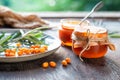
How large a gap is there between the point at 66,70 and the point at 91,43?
14cm

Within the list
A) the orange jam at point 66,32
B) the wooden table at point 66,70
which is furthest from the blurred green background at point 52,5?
the wooden table at point 66,70

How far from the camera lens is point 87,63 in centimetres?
100

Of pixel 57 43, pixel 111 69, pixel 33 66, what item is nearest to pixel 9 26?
pixel 57 43

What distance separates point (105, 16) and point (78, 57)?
2.57 ft

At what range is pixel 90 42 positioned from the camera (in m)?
0.99

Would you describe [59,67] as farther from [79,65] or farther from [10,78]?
[10,78]

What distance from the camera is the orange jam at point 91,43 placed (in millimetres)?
996

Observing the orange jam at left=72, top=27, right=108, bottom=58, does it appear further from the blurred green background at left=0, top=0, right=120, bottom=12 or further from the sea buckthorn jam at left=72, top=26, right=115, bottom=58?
the blurred green background at left=0, top=0, right=120, bottom=12

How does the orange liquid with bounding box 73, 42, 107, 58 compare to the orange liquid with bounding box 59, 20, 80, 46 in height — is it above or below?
below

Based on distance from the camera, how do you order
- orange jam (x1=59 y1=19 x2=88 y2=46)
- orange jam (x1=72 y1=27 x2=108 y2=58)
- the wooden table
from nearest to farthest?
the wooden table, orange jam (x1=72 y1=27 x2=108 y2=58), orange jam (x1=59 y1=19 x2=88 y2=46)

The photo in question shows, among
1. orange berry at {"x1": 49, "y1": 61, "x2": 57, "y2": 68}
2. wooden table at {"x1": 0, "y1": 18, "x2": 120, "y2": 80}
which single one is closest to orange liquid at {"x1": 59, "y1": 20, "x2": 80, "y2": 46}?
wooden table at {"x1": 0, "y1": 18, "x2": 120, "y2": 80}

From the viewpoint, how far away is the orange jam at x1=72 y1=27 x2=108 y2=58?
996 millimetres

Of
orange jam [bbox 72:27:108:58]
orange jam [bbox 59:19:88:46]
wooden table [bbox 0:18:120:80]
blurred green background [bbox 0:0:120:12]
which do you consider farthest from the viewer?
blurred green background [bbox 0:0:120:12]

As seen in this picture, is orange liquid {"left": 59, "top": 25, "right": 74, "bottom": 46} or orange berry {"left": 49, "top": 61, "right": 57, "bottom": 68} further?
orange liquid {"left": 59, "top": 25, "right": 74, "bottom": 46}
